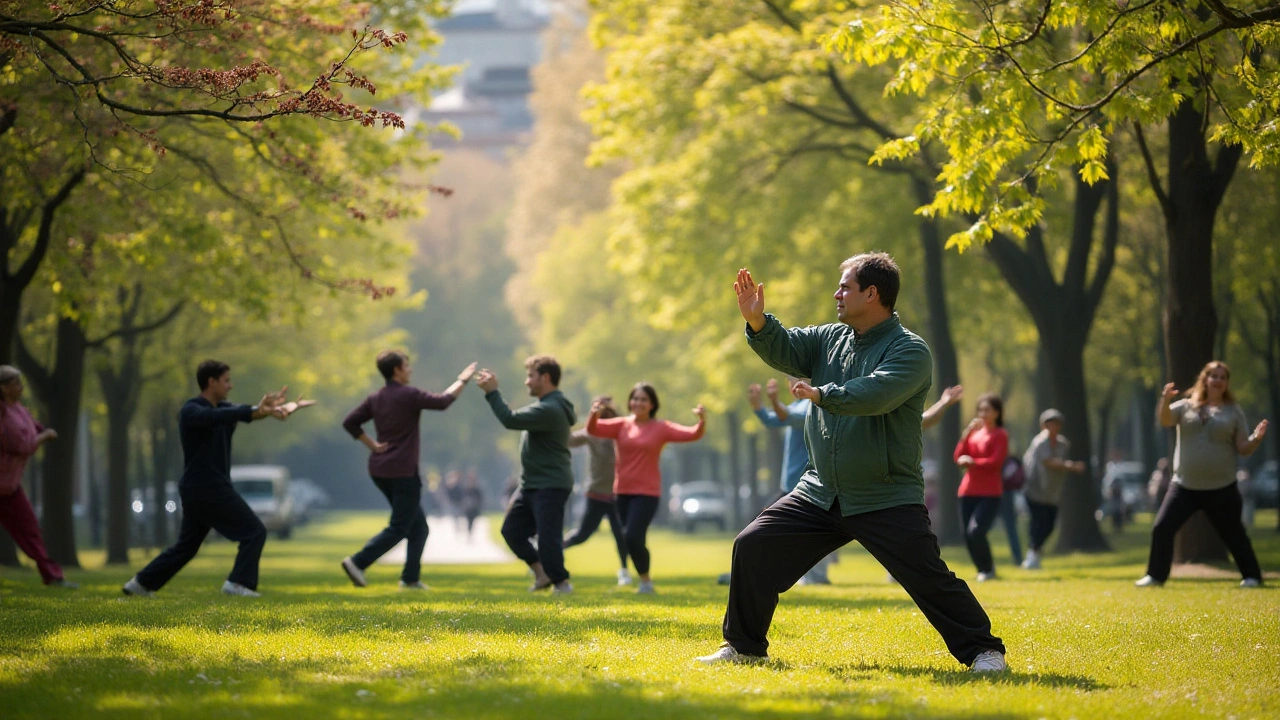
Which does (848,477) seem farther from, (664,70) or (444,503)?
(444,503)

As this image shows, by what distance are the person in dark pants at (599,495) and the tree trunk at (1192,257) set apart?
6329mm

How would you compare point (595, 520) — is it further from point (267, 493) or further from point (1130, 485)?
point (1130, 485)

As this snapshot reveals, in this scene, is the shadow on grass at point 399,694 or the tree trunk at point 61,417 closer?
the shadow on grass at point 399,694

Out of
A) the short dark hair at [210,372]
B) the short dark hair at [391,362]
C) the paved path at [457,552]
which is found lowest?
the paved path at [457,552]

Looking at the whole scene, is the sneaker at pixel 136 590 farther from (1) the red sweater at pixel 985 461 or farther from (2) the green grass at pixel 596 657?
(1) the red sweater at pixel 985 461

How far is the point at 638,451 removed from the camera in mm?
13656

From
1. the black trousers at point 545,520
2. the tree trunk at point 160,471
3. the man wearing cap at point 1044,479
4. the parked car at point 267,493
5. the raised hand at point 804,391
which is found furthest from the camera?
the parked car at point 267,493

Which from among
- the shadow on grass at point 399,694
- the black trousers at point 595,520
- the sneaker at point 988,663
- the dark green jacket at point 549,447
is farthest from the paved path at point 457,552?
the sneaker at point 988,663

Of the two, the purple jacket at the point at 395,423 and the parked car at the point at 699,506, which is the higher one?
the purple jacket at the point at 395,423

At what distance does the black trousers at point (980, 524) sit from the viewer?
1586cm

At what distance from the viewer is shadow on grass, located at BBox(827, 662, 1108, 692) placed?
7359 millimetres

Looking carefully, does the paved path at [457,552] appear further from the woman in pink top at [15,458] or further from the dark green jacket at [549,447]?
the dark green jacket at [549,447]

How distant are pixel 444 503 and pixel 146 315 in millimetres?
37159

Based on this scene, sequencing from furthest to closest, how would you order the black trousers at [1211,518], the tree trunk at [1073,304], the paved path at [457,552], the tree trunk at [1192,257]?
the paved path at [457,552]
the tree trunk at [1073,304]
the tree trunk at [1192,257]
the black trousers at [1211,518]
